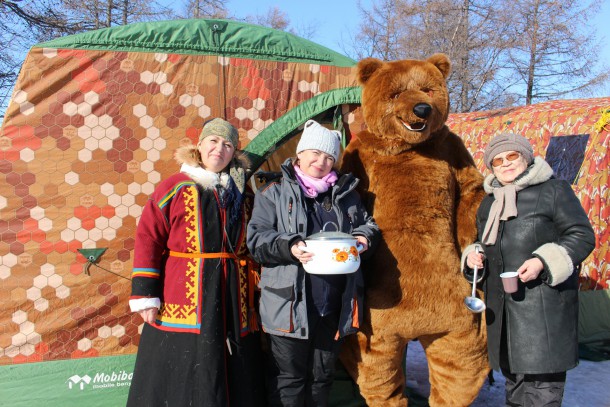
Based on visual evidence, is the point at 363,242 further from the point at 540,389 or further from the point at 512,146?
the point at 540,389

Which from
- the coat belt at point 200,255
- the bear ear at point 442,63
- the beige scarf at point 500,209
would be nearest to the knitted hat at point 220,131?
the coat belt at point 200,255

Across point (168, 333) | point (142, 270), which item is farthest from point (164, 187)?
point (168, 333)

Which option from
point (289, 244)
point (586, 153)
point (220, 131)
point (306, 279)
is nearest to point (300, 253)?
point (289, 244)

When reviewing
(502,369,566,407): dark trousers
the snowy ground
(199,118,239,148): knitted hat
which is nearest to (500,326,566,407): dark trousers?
(502,369,566,407): dark trousers

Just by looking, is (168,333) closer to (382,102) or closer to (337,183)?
(337,183)

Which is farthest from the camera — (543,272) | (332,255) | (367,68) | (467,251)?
(367,68)

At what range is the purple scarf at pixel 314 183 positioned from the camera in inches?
86.7

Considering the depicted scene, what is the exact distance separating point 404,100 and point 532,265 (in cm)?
98

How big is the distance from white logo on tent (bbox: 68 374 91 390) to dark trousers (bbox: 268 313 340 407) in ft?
3.59

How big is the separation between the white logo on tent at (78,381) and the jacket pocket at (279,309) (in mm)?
1191

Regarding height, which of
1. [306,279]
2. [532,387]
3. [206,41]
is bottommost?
[532,387]

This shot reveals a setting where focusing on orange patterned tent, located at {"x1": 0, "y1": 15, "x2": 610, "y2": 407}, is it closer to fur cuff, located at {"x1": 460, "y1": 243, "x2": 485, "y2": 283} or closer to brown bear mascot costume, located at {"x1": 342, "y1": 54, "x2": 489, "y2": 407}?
brown bear mascot costume, located at {"x1": 342, "y1": 54, "x2": 489, "y2": 407}

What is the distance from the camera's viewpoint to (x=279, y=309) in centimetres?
209

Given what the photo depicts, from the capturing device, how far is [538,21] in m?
12.8
